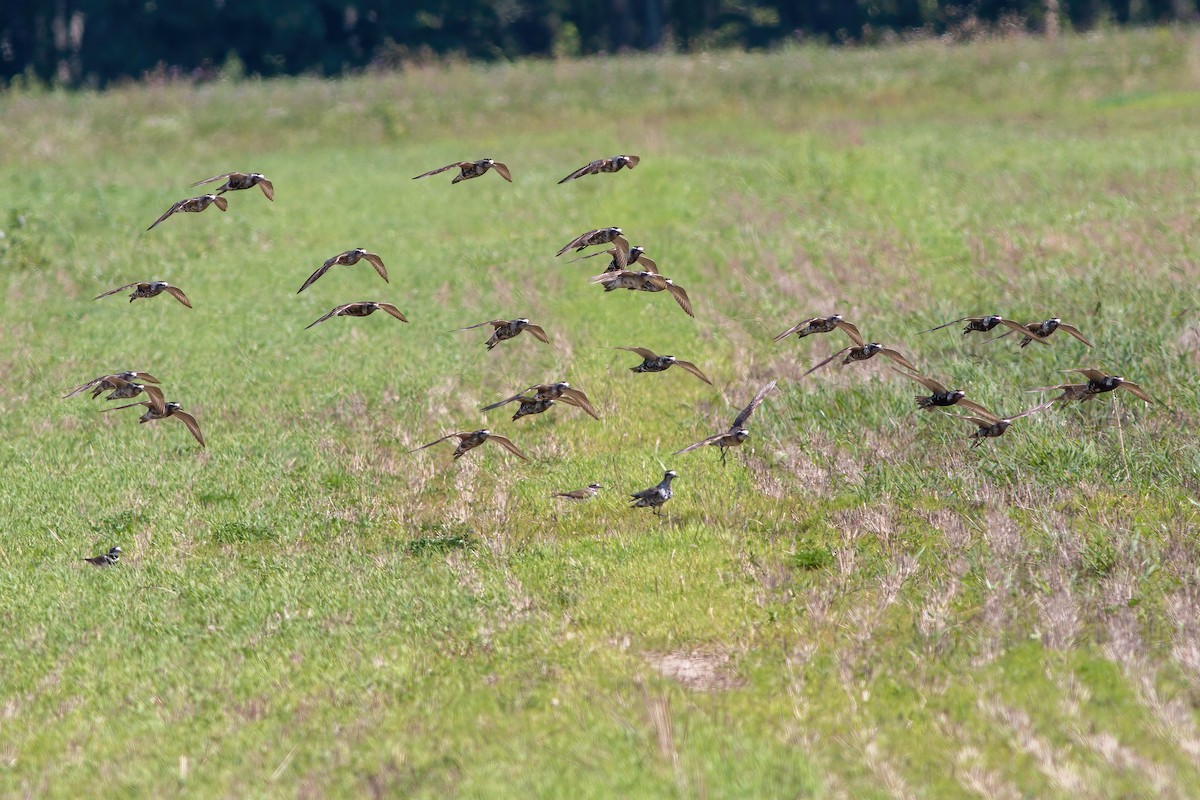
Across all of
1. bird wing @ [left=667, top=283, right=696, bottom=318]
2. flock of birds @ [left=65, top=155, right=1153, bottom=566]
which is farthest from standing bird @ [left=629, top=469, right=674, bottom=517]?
bird wing @ [left=667, top=283, right=696, bottom=318]

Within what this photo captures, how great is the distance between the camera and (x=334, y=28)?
188 feet

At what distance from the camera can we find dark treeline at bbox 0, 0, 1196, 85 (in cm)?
5447

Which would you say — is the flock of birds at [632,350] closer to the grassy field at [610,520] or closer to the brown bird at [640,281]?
the brown bird at [640,281]

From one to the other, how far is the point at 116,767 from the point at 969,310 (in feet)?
29.8

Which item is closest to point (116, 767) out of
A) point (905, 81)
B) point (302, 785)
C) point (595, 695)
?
point (302, 785)

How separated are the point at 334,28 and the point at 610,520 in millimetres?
52674

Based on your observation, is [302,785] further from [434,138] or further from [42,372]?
[434,138]

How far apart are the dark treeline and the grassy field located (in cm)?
3783

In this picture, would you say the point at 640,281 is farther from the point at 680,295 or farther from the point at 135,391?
the point at 135,391

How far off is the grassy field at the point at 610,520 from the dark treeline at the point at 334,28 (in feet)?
124

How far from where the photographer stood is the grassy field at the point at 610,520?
5777mm

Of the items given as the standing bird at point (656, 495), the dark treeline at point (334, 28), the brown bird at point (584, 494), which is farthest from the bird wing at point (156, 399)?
the dark treeline at point (334, 28)

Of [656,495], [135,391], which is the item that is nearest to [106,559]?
[135,391]

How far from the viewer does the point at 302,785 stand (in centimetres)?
555
